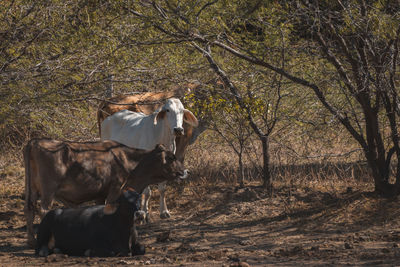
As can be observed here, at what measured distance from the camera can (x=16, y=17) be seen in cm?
900

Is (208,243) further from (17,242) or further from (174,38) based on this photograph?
(174,38)

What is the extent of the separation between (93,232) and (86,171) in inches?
41.7

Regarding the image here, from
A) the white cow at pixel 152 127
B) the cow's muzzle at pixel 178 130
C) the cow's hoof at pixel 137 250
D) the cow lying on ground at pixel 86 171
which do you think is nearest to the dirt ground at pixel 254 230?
the cow's hoof at pixel 137 250

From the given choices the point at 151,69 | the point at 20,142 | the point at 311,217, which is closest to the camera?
the point at 311,217

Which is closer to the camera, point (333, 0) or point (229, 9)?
point (333, 0)

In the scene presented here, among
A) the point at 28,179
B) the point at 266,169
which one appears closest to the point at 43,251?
the point at 28,179

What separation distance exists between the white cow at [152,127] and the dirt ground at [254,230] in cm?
91

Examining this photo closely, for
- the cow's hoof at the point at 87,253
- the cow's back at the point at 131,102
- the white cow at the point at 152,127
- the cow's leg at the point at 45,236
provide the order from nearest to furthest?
the cow's hoof at the point at 87,253 < the cow's leg at the point at 45,236 < the white cow at the point at 152,127 < the cow's back at the point at 131,102

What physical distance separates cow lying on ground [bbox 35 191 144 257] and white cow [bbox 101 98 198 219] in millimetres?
2397

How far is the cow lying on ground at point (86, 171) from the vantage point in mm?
7875

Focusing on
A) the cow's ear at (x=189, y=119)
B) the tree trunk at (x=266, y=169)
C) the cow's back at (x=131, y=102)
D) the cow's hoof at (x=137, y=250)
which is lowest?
the cow's hoof at (x=137, y=250)

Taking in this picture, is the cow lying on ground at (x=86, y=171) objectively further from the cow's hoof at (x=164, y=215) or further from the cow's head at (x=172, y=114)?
the cow's hoof at (x=164, y=215)

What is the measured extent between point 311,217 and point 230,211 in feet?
4.32

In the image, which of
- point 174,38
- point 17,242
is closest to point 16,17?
point 174,38
